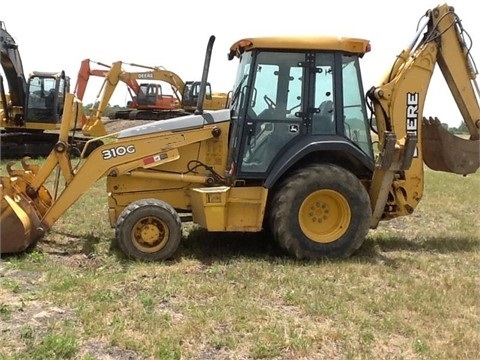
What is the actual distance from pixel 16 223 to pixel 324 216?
3.37 metres

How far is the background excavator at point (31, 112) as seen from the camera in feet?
59.4

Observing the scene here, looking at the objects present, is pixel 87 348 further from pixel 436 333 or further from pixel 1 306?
pixel 436 333

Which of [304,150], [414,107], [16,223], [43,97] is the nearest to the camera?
[16,223]

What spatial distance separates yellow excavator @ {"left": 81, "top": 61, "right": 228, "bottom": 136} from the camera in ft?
59.4

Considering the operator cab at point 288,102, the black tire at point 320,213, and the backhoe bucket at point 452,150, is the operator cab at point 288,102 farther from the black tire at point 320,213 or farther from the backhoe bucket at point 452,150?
the backhoe bucket at point 452,150

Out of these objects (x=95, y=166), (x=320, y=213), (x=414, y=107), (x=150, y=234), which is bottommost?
(x=150, y=234)

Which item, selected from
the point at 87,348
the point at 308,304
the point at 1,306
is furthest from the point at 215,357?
the point at 1,306

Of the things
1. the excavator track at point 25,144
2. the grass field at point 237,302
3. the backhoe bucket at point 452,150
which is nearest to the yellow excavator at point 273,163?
the grass field at point 237,302

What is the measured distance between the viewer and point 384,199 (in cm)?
714

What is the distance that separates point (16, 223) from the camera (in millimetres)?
6543

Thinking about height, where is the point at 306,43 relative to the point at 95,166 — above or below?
above

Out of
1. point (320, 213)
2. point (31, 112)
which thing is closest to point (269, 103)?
point (320, 213)

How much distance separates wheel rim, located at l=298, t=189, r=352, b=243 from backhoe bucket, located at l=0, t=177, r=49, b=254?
295 centimetres

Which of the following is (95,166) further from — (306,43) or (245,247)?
(306,43)
